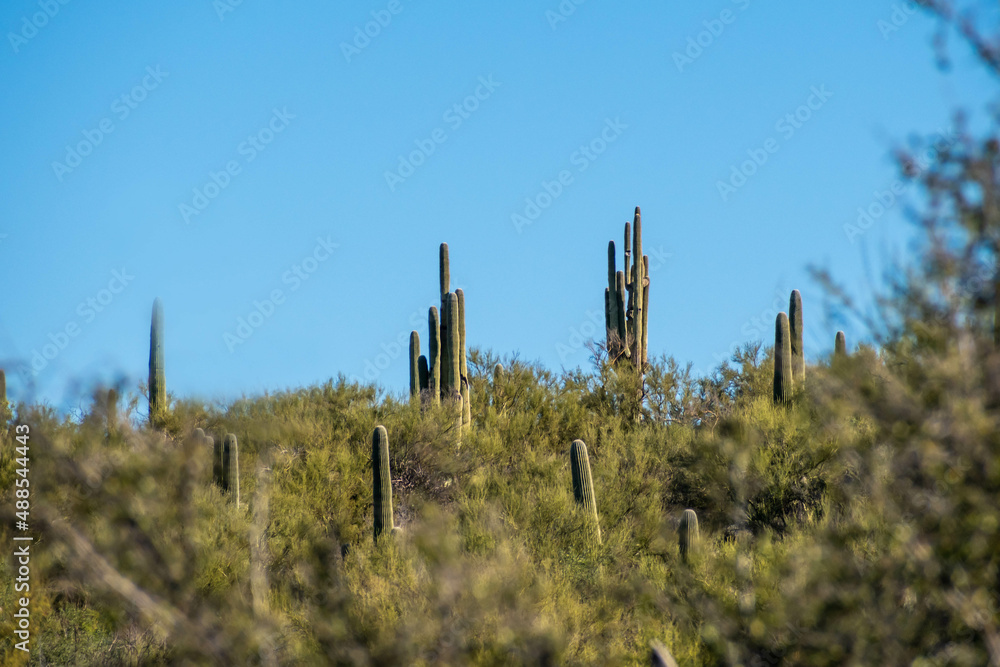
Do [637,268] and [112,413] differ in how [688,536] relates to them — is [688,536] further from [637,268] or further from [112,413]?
[112,413]

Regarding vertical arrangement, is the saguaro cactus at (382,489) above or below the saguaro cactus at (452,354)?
below

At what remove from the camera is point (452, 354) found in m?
18.5

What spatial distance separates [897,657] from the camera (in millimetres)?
3648

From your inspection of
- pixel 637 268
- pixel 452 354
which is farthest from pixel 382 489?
pixel 637 268

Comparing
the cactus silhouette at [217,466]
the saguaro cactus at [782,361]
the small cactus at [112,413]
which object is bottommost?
the small cactus at [112,413]

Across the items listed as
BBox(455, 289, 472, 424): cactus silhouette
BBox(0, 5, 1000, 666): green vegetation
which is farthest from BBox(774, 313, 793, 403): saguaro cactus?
BBox(455, 289, 472, 424): cactus silhouette

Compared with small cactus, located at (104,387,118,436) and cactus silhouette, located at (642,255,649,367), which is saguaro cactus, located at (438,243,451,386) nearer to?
cactus silhouette, located at (642,255,649,367)

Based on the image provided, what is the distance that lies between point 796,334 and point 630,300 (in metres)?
3.82

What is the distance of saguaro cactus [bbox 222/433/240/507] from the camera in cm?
1564

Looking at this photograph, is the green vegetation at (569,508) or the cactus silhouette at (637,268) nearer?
the green vegetation at (569,508)

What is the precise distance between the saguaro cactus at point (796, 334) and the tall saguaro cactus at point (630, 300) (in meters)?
3.51

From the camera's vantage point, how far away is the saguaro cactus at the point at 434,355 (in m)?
18.2

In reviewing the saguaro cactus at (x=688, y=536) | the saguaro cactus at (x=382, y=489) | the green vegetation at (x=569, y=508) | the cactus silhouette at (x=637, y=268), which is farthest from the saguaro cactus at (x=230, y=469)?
the cactus silhouette at (x=637, y=268)

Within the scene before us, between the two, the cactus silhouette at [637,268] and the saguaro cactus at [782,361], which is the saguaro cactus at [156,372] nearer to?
the cactus silhouette at [637,268]
